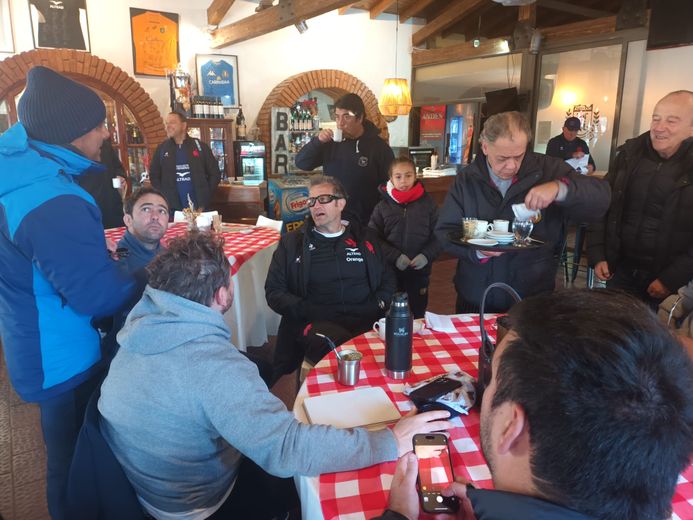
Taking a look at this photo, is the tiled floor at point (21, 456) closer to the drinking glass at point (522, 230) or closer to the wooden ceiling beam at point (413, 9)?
the drinking glass at point (522, 230)

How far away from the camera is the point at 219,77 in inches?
268

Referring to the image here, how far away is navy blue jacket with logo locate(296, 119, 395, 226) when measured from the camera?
12.1ft

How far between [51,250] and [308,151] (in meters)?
2.57

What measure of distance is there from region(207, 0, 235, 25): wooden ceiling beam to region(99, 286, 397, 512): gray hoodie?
6.03m

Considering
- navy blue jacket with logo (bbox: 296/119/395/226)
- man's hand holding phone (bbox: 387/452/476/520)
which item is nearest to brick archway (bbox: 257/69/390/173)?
navy blue jacket with logo (bbox: 296/119/395/226)

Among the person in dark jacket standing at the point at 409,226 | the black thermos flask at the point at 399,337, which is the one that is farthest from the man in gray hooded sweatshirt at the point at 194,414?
the person in dark jacket standing at the point at 409,226

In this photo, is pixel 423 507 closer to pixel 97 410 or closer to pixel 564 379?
pixel 564 379

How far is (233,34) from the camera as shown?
6.18 meters

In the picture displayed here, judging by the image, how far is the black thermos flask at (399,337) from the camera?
1.37 m

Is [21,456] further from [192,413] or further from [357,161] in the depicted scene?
→ [357,161]

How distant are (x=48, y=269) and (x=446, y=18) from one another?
7.73 meters

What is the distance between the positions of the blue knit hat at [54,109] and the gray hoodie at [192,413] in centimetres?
67

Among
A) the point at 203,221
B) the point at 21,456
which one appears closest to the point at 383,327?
the point at 21,456

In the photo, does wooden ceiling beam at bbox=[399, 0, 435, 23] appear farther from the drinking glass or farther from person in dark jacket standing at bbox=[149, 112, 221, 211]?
the drinking glass
